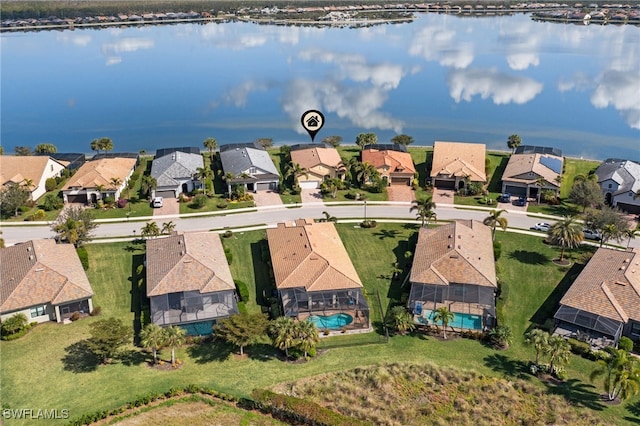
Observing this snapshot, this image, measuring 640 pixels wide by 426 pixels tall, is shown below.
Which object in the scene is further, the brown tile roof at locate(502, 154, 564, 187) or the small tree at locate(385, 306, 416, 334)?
the brown tile roof at locate(502, 154, 564, 187)

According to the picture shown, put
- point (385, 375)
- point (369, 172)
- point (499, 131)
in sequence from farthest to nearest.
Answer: point (499, 131) → point (369, 172) → point (385, 375)

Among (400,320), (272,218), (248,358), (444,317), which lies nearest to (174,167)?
(272,218)

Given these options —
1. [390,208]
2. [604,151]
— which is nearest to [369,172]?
[390,208]

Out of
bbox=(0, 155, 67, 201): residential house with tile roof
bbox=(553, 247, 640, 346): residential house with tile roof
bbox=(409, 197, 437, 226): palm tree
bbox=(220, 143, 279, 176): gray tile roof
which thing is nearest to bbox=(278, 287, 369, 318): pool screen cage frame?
bbox=(553, 247, 640, 346): residential house with tile roof

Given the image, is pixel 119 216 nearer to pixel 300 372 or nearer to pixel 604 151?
pixel 300 372

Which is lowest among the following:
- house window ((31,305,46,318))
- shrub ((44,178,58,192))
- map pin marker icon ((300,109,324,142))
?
house window ((31,305,46,318))

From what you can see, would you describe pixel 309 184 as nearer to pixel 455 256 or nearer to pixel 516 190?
pixel 516 190

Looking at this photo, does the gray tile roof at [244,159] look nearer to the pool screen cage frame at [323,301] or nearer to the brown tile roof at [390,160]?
the brown tile roof at [390,160]

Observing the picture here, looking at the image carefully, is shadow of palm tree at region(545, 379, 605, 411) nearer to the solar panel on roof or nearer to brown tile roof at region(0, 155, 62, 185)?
the solar panel on roof
